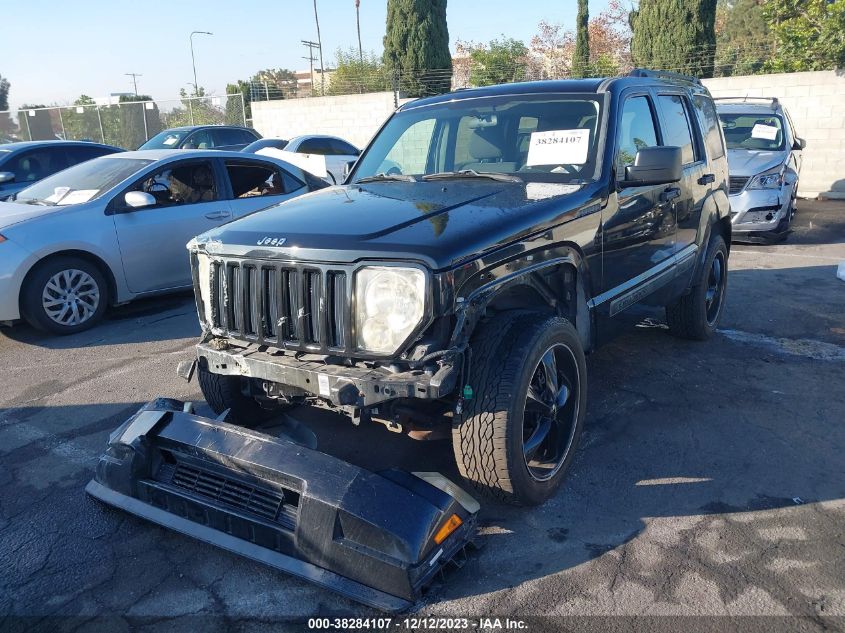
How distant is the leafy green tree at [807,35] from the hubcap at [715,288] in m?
11.8

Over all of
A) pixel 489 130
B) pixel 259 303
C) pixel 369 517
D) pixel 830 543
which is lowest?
pixel 830 543

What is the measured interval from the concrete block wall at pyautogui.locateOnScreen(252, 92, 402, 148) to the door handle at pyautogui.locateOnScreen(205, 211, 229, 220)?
12.7 metres

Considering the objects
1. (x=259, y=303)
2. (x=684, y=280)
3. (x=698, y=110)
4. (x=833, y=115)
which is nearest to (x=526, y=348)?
(x=259, y=303)

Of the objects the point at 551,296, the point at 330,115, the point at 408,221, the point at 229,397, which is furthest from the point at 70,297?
the point at 330,115

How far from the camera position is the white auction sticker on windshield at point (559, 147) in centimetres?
396

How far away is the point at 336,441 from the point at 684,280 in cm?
289

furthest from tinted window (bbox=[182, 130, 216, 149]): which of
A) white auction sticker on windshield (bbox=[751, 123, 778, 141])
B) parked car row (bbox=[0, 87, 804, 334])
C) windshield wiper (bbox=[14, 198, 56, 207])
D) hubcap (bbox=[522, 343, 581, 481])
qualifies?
hubcap (bbox=[522, 343, 581, 481])

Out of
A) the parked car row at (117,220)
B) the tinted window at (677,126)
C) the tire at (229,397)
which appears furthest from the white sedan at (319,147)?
the tire at (229,397)

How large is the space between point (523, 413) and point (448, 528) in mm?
638

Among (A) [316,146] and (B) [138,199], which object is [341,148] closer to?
(A) [316,146]

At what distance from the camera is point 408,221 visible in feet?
10.3

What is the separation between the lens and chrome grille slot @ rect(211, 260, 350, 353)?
2.92m

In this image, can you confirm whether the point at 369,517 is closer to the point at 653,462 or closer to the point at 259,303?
the point at 259,303

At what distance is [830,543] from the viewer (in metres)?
3.00
